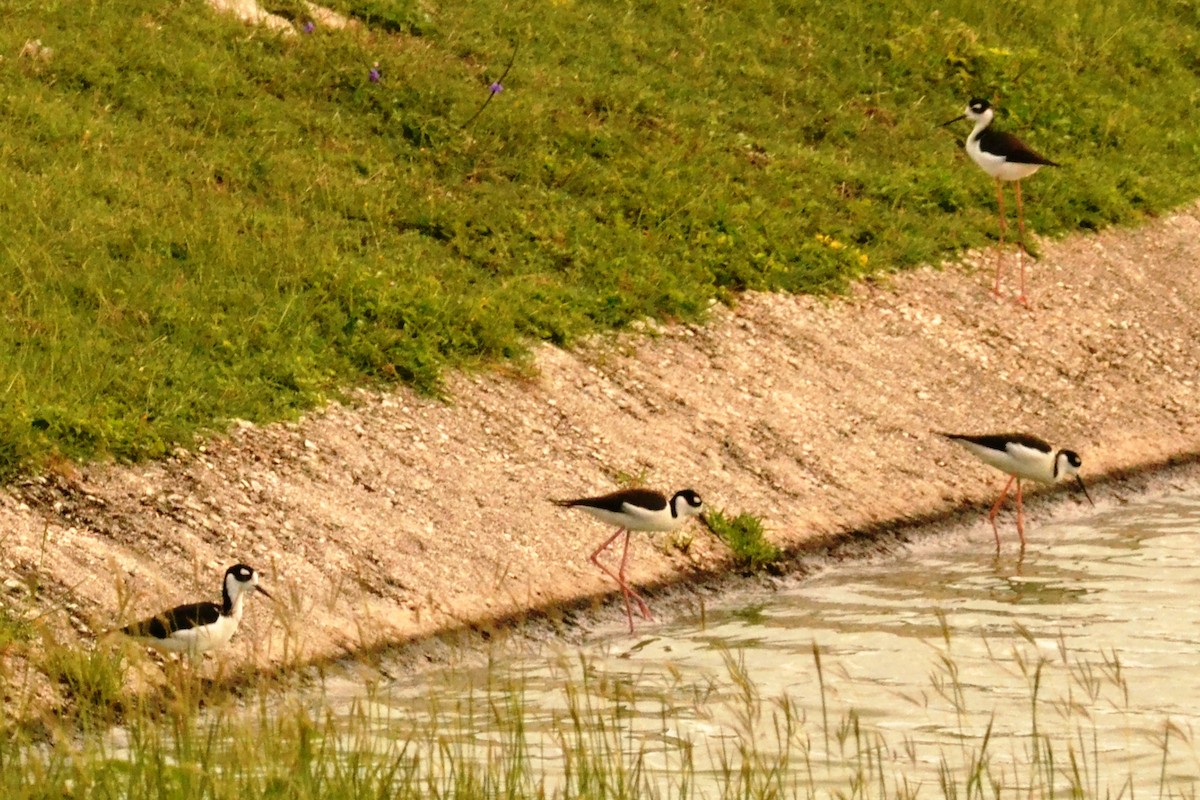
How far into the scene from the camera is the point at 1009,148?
20.1m

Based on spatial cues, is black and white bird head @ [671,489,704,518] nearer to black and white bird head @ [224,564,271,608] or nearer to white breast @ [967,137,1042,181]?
black and white bird head @ [224,564,271,608]

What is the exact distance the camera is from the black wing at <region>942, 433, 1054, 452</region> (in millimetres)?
15430

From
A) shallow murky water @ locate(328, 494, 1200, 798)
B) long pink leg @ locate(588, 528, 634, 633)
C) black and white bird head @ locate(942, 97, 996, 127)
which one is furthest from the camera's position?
black and white bird head @ locate(942, 97, 996, 127)

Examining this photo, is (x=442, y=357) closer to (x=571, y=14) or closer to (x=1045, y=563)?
(x=1045, y=563)

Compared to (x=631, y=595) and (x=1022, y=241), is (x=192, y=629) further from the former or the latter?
(x=1022, y=241)

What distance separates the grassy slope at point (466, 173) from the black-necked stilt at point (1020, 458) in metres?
2.99

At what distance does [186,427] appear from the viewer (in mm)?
13039

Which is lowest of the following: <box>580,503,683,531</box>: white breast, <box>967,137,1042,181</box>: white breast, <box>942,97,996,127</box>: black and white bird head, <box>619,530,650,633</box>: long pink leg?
<box>619,530,650,633</box>: long pink leg

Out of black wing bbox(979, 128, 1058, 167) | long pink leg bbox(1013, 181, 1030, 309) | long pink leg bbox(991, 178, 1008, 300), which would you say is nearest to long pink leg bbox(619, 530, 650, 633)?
long pink leg bbox(1013, 181, 1030, 309)

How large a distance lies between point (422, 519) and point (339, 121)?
6.95 m

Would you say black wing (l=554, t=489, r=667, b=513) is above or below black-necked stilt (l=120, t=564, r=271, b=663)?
above

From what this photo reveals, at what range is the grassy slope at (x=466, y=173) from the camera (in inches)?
566

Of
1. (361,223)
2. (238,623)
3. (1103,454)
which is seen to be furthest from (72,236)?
(1103,454)

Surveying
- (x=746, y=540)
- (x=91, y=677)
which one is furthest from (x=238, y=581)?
(x=746, y=540)
